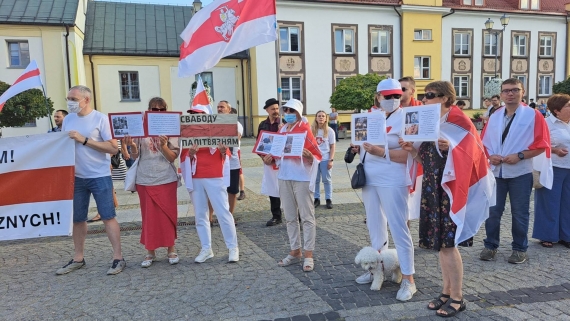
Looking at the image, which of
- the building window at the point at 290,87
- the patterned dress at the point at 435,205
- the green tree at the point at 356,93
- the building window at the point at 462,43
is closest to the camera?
the patterned dress at the point at 435,205

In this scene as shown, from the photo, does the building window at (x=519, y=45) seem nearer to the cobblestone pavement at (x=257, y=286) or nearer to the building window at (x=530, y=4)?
the building window at (x=530, y=4)

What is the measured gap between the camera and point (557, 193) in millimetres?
5520

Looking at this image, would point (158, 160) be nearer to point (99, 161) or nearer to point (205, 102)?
point (99, 161)

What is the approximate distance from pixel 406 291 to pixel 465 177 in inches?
51.1

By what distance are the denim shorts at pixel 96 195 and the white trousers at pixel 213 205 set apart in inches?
40.0

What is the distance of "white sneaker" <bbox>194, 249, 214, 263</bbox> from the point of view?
17.0 feet

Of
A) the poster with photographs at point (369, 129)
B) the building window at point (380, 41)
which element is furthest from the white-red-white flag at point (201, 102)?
the building window at point (380, 41)

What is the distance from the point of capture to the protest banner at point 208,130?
4.93 metres

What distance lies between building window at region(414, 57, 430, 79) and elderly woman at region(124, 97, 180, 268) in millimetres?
32564

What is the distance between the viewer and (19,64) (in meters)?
26.0

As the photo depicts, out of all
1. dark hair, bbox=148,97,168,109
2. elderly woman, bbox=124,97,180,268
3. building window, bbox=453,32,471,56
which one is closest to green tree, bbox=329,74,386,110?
building window, bbox=453,32,471,56

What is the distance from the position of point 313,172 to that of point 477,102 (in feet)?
120

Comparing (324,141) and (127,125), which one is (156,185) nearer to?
(127,125)

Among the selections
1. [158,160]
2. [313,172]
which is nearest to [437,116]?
[313,172]
